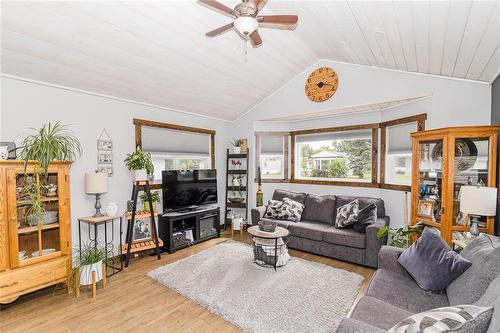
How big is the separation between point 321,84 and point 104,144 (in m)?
3.66

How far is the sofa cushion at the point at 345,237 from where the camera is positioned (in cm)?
355

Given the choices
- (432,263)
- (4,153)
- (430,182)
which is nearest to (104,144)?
(4,153)

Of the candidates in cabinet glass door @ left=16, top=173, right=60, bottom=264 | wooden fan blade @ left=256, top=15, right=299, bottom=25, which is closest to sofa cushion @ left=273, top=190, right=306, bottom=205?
wooden fan blade @ left=256, top=15, right=299, bottom=25

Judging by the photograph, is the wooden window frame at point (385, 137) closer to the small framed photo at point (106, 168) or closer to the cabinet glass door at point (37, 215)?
the small framed photo at point (106, 168)

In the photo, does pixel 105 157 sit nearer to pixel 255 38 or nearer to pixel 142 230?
pixel 142 230

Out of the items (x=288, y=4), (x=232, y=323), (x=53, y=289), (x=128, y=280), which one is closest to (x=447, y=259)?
(x=232, y=323)

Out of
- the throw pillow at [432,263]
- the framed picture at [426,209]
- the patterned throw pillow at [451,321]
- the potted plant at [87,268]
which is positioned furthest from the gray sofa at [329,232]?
the potted plant at [87,268]

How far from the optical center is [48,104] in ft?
10.3

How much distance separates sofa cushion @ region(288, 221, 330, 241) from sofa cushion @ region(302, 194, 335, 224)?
0.19m

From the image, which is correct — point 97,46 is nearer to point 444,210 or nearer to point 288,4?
point 288,4

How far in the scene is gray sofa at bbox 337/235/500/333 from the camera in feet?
4.39

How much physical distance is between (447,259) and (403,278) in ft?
1.39

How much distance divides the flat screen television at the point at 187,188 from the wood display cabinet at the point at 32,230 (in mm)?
1494

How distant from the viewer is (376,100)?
3.81m
